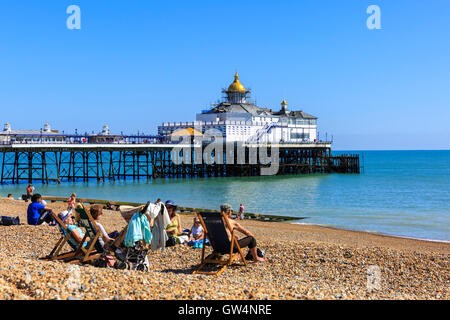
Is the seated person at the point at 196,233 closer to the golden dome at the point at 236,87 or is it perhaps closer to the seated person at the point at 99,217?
the seated person at the point at 99,217

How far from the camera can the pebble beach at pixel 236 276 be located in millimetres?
5543

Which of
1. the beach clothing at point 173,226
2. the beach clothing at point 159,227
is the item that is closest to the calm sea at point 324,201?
the beach clothing at point 173,226

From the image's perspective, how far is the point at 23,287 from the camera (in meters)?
5.54

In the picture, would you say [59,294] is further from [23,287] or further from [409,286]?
[409,286]

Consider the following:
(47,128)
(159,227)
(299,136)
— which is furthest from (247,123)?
(159,227)

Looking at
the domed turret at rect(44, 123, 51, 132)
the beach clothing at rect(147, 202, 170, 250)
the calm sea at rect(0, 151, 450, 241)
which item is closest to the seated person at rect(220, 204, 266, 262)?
the beach clothing at rect(147, 202, 170, 250)

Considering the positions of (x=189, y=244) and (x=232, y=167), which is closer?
(x=189, y=244)

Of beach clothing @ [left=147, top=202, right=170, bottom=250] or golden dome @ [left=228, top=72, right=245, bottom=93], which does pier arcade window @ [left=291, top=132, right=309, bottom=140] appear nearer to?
golden dome @ [left=228, top=72, right=245, bottom=93]

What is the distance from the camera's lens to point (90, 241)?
7941mm

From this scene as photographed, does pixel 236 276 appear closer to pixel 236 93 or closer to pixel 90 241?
pixel 90 241

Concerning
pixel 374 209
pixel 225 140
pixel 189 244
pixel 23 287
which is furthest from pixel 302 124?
pixel 23 287

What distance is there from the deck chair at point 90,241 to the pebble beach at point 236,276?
384 mm

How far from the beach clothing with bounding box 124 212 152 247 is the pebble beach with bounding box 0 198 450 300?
528mm
